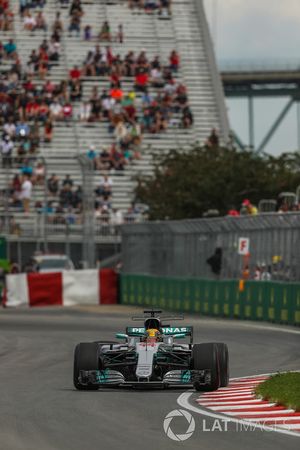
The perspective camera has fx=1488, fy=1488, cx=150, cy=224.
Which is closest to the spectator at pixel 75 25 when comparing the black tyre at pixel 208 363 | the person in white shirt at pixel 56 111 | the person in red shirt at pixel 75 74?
the person in red shirt at pixel 75 74

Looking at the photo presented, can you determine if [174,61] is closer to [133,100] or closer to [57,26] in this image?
[133,100]

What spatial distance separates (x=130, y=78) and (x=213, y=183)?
1099 centimetres

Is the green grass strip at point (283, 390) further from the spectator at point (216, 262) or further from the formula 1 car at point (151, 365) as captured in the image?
the spectator at point (216, 262)

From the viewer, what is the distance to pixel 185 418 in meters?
13.5

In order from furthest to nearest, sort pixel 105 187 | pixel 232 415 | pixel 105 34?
pixel 105 34 < pixel 105 187 < pixel 232 415

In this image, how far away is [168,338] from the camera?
17.2 metres

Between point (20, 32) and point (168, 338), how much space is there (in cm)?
Answer: 4891

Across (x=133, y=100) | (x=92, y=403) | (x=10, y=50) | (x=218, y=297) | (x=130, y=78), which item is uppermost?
(x=10, y=50)

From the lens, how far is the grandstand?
58.2 metres

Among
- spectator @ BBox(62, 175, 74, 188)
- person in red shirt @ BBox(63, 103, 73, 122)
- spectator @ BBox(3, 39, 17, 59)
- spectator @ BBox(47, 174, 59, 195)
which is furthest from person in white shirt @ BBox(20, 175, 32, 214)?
spectator @ BBox(3, 39, 17, 59)

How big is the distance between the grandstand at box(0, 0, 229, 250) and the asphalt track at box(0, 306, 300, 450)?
90.4 feet

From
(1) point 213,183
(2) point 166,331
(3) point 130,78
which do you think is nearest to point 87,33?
(3) point 130,78

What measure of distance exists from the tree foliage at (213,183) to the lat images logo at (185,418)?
37881 mm

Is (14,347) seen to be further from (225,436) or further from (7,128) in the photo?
(7,128)
